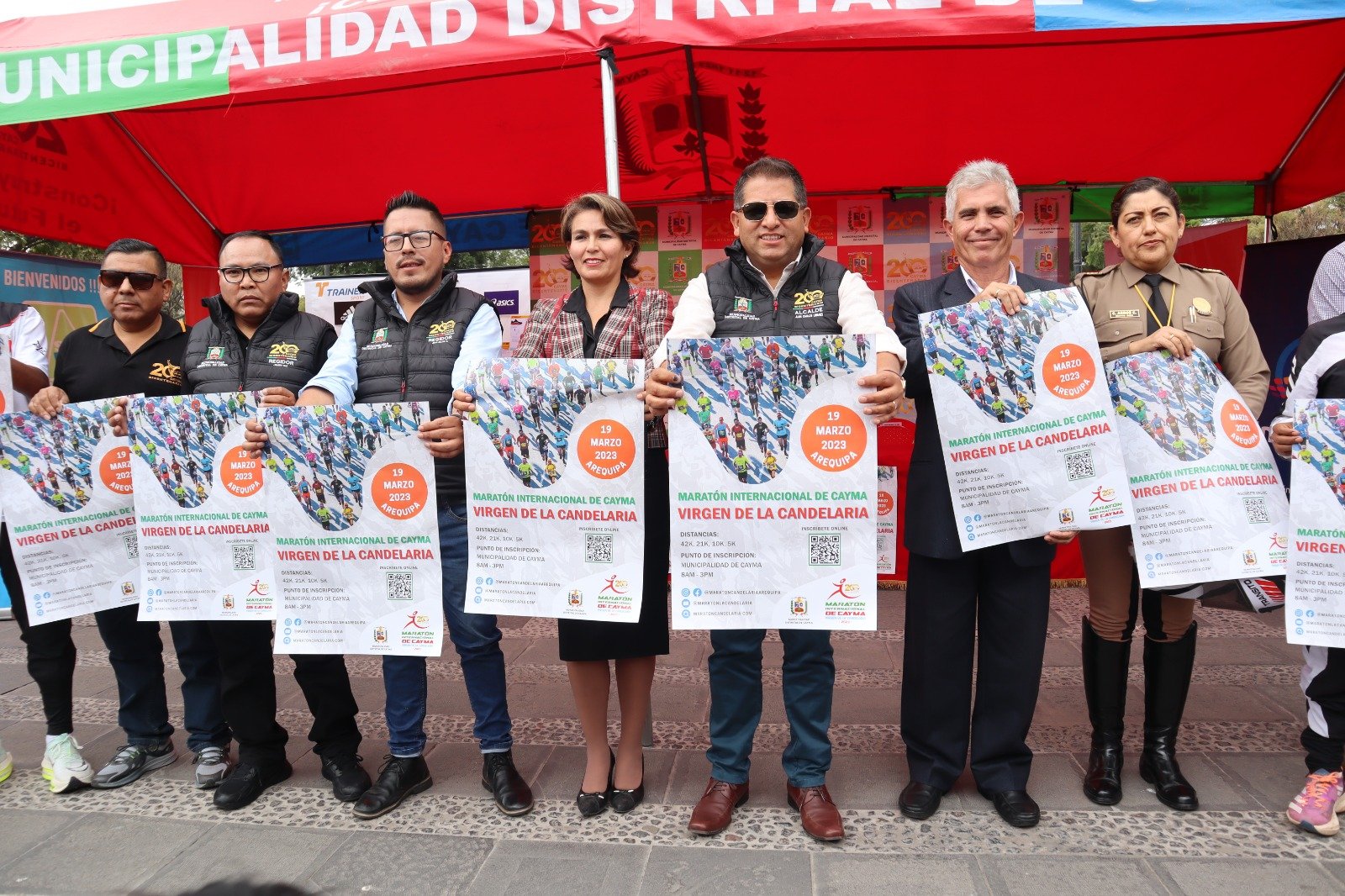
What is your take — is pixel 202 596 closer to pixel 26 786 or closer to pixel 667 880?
pixel 26 786

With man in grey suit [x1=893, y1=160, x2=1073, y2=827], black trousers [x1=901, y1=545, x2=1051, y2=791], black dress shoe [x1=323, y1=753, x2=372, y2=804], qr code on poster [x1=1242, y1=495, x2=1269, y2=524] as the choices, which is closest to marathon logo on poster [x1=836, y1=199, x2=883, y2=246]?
man in grey suit [x1=893, y1=160, x2=1073, y2=827]

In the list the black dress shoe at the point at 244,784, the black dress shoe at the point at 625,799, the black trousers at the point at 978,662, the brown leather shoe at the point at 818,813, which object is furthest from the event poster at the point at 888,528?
the black dress shoe at the point at 244,784

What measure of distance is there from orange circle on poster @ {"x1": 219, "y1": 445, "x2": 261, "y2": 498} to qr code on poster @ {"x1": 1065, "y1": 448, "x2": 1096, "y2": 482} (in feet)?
8.89

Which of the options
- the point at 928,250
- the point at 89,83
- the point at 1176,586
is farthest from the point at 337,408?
the point at 928,250

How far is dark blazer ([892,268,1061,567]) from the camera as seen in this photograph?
266 cm

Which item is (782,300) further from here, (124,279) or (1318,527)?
(124,279)

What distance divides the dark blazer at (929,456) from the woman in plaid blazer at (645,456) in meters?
0.81

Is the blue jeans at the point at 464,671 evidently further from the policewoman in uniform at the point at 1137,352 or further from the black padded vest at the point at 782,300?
the policewoman in uniform at the point at 1137,352

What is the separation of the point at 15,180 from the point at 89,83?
1.90 meters

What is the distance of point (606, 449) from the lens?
2627 mm

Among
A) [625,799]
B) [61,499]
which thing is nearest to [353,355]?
[61,499]

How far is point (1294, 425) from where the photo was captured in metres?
2.52

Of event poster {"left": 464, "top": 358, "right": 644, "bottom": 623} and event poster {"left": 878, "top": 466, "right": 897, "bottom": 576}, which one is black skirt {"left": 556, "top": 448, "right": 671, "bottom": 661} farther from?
event poster {"left": 878, "top": 466, "right": 897, "bottom": 576}

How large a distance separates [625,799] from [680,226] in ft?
13.6
